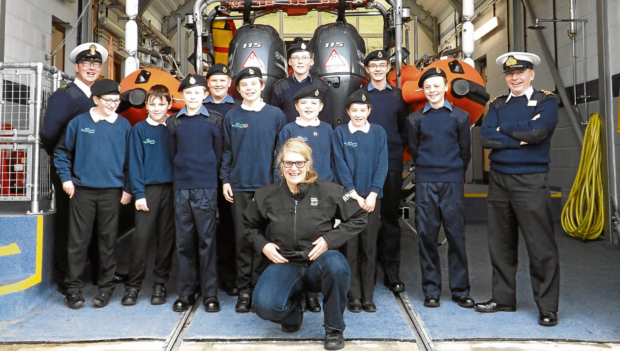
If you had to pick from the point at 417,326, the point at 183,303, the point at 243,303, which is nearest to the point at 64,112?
the point at 183,303

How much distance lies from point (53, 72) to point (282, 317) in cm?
229

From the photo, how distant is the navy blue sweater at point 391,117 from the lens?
3275 millimetres

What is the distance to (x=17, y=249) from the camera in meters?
2.93

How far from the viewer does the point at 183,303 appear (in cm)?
290

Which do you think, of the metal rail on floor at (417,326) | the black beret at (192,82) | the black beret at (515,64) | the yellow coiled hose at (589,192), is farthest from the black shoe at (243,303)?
the yellow coiled hose at (589,192)

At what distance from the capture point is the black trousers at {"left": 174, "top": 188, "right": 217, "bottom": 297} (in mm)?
2932

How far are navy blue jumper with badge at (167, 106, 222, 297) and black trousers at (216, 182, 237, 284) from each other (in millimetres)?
357

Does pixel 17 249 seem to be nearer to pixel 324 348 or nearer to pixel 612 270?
pixel 324 348

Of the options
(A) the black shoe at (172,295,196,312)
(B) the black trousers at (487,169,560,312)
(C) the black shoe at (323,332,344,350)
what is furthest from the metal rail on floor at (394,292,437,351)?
(A) the black shoe at (172,295,196,312)

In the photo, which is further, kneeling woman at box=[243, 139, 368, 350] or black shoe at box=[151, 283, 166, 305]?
black shoe at box=[151, 283, 166, 305]

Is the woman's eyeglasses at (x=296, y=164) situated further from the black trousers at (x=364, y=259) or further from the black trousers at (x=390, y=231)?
the black trousers at (x=390, y=231)

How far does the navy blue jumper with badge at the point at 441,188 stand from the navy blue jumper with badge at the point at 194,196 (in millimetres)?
1225

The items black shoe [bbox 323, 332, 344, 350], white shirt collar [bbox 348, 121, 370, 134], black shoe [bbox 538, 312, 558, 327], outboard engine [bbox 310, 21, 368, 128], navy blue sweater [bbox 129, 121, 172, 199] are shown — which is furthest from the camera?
outboard engine [bbox 310, 21, 368, 128]

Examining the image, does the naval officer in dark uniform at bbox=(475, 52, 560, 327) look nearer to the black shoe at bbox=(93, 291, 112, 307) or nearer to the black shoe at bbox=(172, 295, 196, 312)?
the black shoe at bbox=(172, 295, 196, 312)
